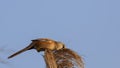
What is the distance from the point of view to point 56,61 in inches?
229

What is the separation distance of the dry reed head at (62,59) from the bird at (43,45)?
0.15m

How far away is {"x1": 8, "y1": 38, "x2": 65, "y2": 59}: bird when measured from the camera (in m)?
5.98

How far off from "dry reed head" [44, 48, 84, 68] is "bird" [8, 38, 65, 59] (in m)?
0.15

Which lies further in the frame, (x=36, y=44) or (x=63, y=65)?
(x=36, y=44)

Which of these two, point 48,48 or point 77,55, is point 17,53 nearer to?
point 48,48

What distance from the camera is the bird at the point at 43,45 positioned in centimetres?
598

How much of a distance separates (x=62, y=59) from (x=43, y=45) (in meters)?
0.52

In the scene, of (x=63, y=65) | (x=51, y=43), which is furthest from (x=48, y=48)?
(x=63, y=65)

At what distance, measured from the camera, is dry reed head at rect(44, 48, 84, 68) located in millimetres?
5711

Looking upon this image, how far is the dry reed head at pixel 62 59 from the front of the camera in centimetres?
571

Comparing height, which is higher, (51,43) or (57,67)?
(51,43)

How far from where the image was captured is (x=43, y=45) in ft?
20.0

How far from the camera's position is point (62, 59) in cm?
575

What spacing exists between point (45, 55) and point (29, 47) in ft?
1.33
